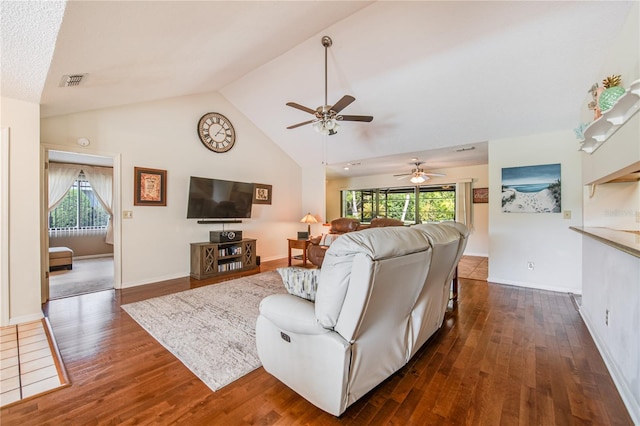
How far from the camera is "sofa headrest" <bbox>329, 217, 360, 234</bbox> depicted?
5.73 m

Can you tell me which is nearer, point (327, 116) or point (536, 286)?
point (327, 116)

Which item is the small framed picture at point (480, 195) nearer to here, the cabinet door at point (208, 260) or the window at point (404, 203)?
the window at point (404, 203)

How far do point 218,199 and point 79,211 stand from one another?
4.40 meters

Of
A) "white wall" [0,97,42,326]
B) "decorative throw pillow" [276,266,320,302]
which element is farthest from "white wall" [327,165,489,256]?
"white wall" [0,97,42,326]

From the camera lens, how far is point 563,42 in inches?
108

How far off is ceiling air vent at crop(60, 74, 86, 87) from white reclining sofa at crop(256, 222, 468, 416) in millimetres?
2702

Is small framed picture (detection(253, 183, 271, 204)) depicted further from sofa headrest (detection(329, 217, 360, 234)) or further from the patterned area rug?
the patterned area rug

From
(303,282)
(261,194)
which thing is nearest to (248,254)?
(261,194)

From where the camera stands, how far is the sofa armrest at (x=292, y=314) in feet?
4.71

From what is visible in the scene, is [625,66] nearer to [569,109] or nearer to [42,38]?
[569,109]

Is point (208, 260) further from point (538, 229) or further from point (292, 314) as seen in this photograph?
point (538, 229)

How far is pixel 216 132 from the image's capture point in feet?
16.7

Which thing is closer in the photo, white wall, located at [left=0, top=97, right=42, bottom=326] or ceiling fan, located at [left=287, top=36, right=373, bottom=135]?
white wall, located at [left=0, top=97, right=42, bottom=326]

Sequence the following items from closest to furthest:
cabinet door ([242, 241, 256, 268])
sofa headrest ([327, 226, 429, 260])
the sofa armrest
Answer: sofa headrest ([327, 226, 429, 260]) → the sofa armrest → cabinet door ([242, 241, 256, 268])
